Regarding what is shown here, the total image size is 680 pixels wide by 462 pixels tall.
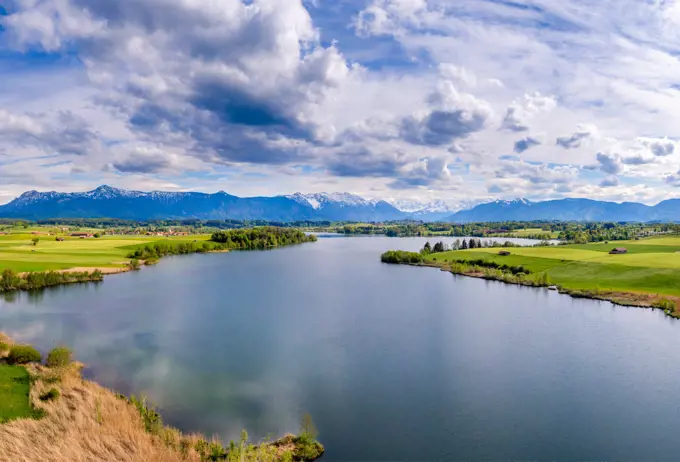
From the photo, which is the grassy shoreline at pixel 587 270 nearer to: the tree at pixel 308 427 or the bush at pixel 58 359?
the tree at pixel 308 427

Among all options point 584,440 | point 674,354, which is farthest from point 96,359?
point 674,354

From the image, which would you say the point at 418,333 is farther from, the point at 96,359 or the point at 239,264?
the point at 239,264

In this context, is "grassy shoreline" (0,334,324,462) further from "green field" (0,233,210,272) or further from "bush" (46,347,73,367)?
"green field" (0,233,210,272)

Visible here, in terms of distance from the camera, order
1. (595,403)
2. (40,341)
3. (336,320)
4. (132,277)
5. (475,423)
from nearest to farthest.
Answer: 1. (475,423)
2. (595,403)
3. (40,341)
4. (336,320)
5. (132,277)

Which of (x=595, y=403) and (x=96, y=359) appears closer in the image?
(x=595, y=403)

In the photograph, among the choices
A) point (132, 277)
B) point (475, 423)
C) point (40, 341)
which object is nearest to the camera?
point (475, 423)
